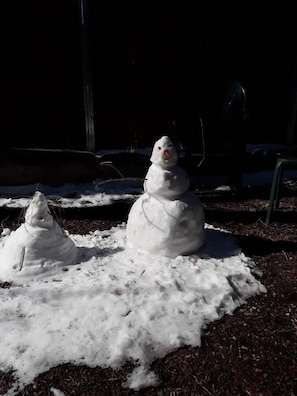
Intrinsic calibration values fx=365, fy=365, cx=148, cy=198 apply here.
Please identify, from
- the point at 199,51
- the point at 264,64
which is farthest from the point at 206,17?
the point at 264,64

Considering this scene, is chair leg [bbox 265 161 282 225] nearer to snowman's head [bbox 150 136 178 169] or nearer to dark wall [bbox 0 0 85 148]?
snowman's head [bbox 150 136 178 169]

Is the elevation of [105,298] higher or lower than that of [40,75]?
lower

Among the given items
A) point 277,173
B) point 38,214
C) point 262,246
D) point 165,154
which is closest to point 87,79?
point 165,154

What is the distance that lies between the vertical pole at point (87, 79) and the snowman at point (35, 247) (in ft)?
9.88

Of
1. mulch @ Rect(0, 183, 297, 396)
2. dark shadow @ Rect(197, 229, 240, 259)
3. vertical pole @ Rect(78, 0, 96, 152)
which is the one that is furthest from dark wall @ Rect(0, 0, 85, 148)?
mulch @ Rect(0, 183, 297, 396)

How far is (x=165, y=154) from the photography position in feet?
11.8

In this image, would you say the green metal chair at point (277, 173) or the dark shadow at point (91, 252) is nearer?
the dark shadow at point (91, 252)

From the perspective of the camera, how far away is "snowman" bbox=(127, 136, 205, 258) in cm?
365

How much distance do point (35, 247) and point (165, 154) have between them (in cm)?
155

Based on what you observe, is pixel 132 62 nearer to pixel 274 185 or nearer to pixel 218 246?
pixel 274 185

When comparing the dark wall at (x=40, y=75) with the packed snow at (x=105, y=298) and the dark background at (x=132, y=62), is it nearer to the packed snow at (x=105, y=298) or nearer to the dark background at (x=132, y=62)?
the dark background at (x=132, y=62)

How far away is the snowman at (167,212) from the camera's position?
3654 mm

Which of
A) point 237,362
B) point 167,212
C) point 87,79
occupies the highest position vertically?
point 87,79

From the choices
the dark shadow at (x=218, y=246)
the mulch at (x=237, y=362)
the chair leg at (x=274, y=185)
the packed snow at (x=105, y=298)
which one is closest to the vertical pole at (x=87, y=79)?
the packed snow at (x=105, y=298)
